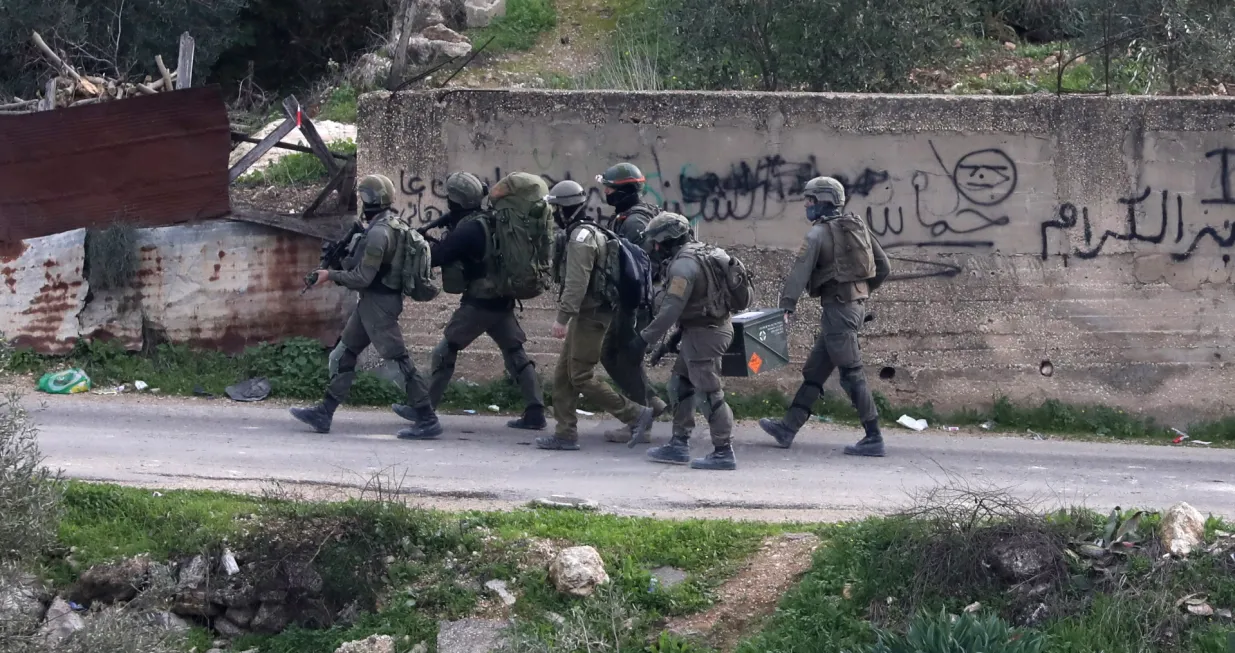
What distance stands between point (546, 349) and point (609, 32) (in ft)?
26.8

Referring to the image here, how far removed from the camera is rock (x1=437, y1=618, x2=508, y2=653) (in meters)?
5.79

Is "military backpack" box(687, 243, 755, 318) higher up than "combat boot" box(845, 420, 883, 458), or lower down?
higher up

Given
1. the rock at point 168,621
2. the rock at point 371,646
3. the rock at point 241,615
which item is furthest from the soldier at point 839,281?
the rock at point 168,621

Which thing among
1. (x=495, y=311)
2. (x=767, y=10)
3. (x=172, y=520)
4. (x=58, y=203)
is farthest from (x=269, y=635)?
(x=767, y=10)

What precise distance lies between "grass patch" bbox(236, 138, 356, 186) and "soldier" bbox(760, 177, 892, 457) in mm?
6020

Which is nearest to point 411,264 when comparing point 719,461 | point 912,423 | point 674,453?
point 674,453

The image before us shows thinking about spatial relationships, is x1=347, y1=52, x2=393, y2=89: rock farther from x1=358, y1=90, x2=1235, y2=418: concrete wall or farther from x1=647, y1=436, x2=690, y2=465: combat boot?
x1=647, y1=436, x2=690, y2=465: combat boot

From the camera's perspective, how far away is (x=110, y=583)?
6164 mm

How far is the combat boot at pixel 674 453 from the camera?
26.6 ft

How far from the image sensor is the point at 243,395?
9922mm

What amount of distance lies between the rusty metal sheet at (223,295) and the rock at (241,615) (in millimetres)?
4540

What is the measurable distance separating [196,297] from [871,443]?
5.45 meters

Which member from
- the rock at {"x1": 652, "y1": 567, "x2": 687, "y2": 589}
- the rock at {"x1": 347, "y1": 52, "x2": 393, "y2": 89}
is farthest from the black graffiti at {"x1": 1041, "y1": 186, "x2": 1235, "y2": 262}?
the rock at {"x1": 347, "y1": 52, "x2": 393, "y2": 89}

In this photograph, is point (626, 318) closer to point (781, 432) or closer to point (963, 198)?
point (781, 432)
